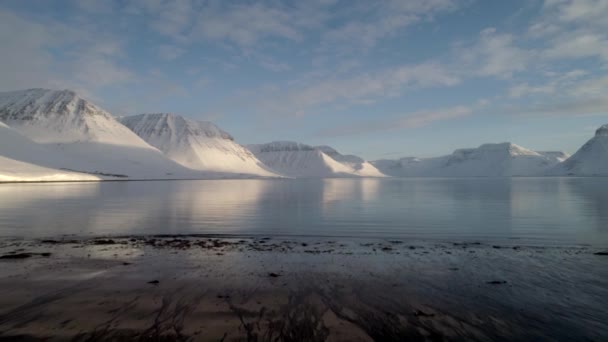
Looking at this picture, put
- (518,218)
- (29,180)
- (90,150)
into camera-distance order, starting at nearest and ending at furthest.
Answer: (518,218) < (29,180) < (90,150)

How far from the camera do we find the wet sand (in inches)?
274

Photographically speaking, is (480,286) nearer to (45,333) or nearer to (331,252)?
(331,252)

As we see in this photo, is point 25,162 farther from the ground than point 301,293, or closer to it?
farther from the ground

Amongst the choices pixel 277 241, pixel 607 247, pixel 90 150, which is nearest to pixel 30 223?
pixel 277 241

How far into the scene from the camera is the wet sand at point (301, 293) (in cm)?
695

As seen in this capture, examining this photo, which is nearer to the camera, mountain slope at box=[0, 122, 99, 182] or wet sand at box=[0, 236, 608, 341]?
wet sand at box=[0, 236, 608, 341]

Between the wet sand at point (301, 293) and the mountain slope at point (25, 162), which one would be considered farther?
the mountain slope at point (25, 162)

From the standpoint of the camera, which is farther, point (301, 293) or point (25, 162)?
point (25, 162)

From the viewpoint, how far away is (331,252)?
1441cm

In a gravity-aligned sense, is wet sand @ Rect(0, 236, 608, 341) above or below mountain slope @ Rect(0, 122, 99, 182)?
below

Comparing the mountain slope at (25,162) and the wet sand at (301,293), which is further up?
the mountain slope at (25,162)

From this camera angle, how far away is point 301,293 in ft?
30.1

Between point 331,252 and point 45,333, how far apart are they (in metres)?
9.77

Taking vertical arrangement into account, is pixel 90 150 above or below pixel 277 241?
above
